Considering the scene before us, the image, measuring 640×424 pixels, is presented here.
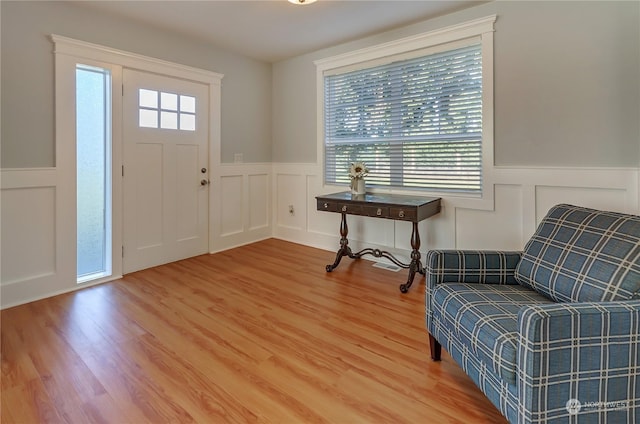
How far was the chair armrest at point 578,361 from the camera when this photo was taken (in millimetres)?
1120

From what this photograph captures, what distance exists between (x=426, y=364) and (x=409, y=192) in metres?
1.99

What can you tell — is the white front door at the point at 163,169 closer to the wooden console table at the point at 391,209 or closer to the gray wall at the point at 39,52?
the gray wall at the point at 39,52

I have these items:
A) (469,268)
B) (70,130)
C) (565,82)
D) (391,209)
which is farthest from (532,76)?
(70,130)

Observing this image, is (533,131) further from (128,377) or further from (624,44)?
(128,377)

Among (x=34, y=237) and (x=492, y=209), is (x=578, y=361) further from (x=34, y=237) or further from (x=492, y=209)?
(x=34, y=237)

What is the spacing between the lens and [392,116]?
3.59 m

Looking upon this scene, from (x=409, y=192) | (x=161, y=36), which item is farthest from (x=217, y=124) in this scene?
(x=409, y=192)

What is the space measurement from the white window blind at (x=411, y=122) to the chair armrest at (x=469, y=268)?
55.2 inches

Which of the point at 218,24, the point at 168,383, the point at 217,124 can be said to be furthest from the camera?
the point at 217,124

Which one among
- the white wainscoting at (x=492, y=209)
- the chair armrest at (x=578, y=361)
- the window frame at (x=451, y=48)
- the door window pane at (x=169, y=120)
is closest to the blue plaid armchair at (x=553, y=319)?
the chair armrest at (x=578, y=361)

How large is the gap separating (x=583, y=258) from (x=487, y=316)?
0.54 m

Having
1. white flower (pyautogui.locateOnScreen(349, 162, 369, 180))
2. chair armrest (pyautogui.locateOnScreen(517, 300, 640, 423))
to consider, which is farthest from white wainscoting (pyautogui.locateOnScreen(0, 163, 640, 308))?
chair armrest (pyautogui.locateOnScreen(517, 300, 640, 423))

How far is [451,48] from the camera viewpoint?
123 inches

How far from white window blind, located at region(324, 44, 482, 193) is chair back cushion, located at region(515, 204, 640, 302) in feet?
4.60
